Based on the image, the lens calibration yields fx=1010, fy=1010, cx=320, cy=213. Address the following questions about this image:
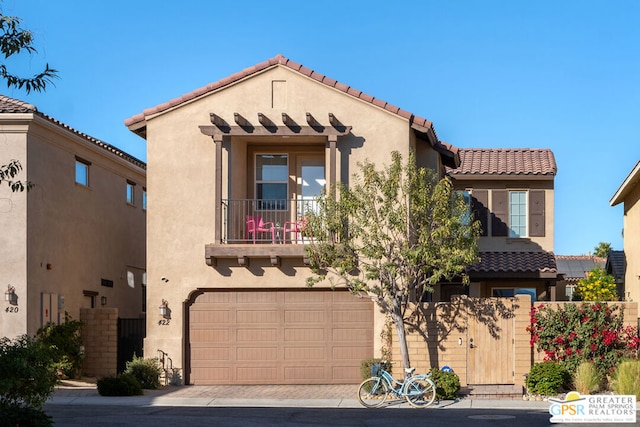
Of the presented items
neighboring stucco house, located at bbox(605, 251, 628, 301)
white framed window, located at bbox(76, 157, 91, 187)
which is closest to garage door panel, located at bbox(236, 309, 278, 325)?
white framed window, located at bbox(76, 157, 91, 187)

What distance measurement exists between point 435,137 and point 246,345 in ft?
24.5

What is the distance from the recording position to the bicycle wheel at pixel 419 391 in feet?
70.5

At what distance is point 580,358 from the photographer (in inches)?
938

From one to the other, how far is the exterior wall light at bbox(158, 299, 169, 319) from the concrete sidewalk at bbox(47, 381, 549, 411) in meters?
1.85

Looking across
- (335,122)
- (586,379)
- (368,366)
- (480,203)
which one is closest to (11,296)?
(368,366)

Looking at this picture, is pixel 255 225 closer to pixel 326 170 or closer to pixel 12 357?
pixel 326 170

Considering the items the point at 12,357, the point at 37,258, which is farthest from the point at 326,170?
the point at 12,357

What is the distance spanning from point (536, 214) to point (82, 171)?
14.7m

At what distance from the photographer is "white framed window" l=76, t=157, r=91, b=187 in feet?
94.6

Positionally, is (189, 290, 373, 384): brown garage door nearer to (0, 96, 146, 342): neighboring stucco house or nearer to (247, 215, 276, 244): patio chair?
(247, 215, 276, 244): patio chair

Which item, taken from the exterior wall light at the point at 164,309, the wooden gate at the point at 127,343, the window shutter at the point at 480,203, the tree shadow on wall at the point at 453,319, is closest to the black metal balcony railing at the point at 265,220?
the exterior wall light at the point at 164,309

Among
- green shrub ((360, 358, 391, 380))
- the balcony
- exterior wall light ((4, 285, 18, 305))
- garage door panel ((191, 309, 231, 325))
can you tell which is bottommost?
green shrub ((360, 358, 391, 380))

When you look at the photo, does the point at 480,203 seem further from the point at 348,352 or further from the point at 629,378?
the point at 629,378

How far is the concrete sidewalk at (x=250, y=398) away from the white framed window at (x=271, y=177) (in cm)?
518
